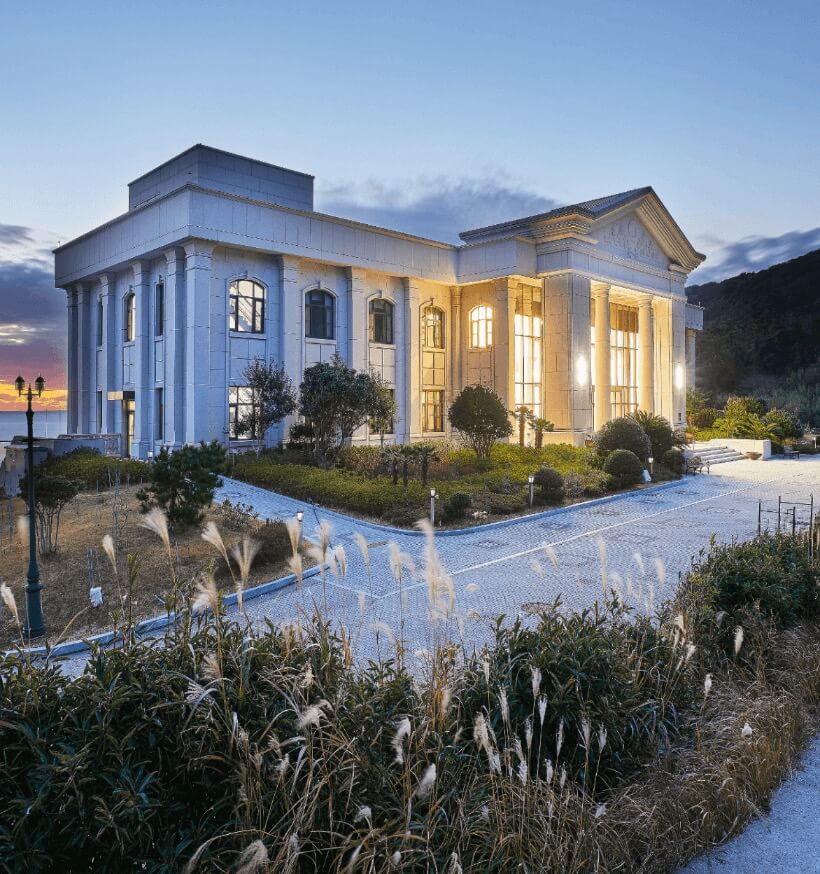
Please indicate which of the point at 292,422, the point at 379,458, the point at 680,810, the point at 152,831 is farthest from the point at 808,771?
the point at 292,422

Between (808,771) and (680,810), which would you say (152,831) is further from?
(808,771)

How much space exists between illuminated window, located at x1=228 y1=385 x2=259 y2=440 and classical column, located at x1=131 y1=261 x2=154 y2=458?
3779 millimetres

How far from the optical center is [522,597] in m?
9.09

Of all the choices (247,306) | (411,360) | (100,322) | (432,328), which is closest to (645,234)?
(432,328)

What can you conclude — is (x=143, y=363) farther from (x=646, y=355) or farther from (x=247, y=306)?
(x=646, y=355)

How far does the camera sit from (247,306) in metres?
23.4

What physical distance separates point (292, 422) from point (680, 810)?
69.3 feet

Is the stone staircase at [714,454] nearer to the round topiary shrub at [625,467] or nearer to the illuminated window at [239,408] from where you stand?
the round topiary shrub at [625,467]

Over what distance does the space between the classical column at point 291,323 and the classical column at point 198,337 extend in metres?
2.87

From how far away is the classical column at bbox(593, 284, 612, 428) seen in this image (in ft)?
103

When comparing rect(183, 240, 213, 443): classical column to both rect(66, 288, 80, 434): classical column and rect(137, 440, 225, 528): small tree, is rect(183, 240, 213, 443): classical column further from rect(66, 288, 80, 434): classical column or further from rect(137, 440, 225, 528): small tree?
rect(66, 288, 80, 434): classical column

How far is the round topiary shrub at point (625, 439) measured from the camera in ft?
76.9

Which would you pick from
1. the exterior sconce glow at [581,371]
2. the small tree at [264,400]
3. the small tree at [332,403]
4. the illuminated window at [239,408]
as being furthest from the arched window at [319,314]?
the exterior sconce glow at [581,371]

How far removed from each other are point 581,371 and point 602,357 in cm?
319
